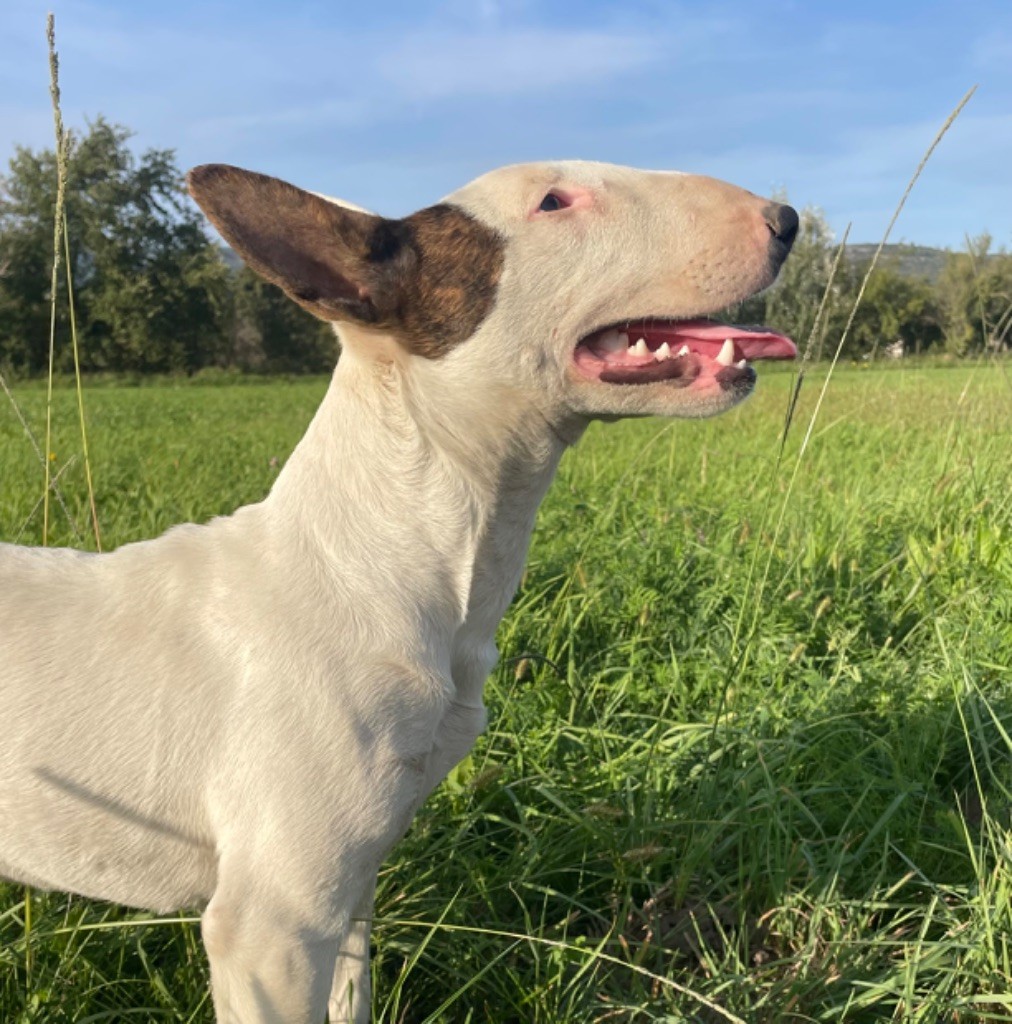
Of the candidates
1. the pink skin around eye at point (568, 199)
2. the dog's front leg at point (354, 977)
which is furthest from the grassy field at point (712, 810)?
the pink skin around eye at point (568, 199)

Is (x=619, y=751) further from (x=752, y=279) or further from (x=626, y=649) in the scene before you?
(x=752, y=279)

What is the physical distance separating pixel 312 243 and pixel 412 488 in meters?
0.53

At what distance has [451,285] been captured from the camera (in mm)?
1938

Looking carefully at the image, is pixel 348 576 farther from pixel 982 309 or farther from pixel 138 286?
pixel 138 286

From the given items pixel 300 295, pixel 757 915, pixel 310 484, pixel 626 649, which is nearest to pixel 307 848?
pixel 310 484

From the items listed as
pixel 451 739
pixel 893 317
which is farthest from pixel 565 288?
pixel 893 317

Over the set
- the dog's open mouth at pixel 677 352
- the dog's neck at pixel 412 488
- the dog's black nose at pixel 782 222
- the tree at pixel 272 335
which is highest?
the tree at pixel 272 335

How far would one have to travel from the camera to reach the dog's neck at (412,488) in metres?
1.91

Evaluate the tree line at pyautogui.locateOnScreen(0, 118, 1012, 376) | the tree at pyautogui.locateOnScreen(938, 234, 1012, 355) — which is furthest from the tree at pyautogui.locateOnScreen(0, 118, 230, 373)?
the tree at pyautogui.locateOnScreen(938, 234, 1012, 355)

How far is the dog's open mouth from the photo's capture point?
1.96 m

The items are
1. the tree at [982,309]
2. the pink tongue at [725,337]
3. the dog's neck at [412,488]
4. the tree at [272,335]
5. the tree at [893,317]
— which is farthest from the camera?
the tree at [272,335]

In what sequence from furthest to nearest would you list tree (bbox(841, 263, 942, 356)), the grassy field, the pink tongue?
1. tree (bbox(841, 263, 942, 356))
2. the grassy field
3. the pink tongue

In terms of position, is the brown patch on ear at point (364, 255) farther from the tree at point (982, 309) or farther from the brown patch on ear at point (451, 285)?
the tree at point (982, 309)

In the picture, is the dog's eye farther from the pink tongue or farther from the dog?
the pink tongue
